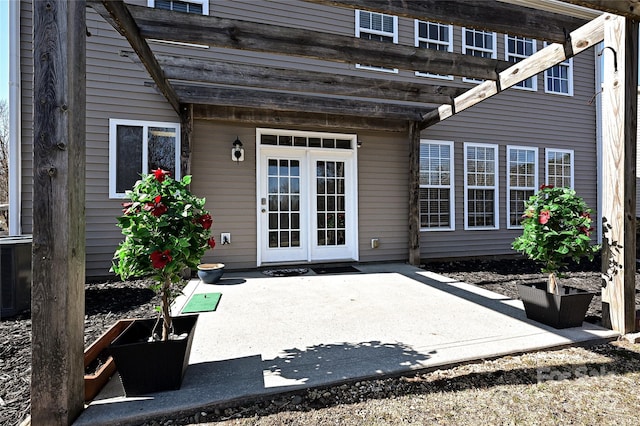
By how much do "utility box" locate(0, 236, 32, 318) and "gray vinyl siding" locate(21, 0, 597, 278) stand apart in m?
1.38

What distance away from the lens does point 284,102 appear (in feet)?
15.9

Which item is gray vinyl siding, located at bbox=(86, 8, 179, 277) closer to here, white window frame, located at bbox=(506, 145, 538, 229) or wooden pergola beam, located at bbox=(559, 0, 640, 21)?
wooden pergola beam, located at bbox=(559, 0, 640, 21)

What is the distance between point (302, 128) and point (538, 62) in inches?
132

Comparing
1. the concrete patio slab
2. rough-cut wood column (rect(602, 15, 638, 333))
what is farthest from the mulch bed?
rough-cut wood column (rect(602, 15, 638, 333))

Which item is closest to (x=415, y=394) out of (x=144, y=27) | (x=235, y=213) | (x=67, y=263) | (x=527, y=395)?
(x=527, y=395)

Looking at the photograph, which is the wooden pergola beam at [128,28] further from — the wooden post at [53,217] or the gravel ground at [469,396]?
the gravel ground at [469,396]

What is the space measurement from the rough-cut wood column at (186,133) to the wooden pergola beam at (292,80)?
970 mm

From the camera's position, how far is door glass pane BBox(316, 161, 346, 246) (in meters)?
Result: 5.82

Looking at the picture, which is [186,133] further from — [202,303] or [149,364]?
[149,364]

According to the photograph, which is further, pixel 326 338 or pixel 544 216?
pixel 544 216

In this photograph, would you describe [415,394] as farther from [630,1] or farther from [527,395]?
[630,1]

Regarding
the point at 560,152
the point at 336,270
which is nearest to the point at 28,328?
the point at 336,270

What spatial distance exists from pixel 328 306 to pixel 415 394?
5.47ft

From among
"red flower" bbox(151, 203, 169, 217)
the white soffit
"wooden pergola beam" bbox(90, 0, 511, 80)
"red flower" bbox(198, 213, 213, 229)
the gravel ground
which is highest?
the white soffit
